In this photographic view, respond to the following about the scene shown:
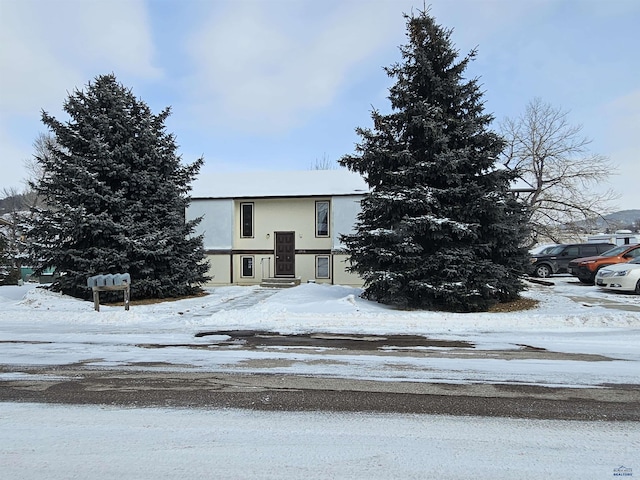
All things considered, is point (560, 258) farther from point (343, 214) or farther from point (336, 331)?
point (336, 331)

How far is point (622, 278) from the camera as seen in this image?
13.3m

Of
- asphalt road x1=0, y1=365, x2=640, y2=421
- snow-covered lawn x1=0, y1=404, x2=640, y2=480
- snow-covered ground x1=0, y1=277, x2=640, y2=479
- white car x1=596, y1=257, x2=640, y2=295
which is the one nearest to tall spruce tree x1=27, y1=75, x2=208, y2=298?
snow-covered ground x1=0, y1=277, x2=640, y2=479

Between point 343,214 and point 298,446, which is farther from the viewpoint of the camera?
point 343,214

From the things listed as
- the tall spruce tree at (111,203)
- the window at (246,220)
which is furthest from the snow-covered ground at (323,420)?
the window at (246,220)

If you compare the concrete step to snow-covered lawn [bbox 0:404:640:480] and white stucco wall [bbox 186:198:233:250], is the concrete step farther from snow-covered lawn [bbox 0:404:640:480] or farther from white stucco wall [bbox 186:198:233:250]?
snow-covered lawn [bbox 0:404:640:480]

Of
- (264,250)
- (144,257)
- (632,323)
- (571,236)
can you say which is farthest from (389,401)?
(571,236)

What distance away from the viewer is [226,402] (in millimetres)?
4277

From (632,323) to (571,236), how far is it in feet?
71.8

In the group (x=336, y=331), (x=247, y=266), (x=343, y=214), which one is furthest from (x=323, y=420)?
(x=247, y=266)

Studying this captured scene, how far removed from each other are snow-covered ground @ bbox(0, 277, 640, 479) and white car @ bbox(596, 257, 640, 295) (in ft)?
13.5

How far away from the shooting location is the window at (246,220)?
20.9 m

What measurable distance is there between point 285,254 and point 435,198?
11.0m

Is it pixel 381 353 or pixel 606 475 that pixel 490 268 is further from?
pixel 606 475

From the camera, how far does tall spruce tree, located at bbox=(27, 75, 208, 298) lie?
13.0m
